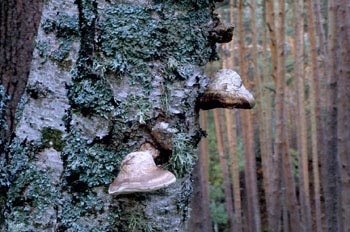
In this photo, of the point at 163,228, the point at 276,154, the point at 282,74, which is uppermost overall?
the point at 282,74

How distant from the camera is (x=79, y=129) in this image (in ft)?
1.96

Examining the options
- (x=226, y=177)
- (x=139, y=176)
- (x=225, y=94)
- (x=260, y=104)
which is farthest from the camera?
(x=226, y=177)

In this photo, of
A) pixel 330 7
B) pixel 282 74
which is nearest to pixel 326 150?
pixel 282 74

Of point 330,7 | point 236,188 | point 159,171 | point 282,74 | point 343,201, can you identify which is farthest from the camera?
point 236,188

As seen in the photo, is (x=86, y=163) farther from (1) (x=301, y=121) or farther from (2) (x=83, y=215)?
(1) (x=301, y=121)

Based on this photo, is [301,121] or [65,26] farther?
[301,121]

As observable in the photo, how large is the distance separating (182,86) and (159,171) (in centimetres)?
13

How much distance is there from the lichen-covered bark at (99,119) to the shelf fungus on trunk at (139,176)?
3cm

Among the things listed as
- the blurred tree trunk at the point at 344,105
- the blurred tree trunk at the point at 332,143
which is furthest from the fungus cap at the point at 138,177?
the blurred tree trunk at the point at 332,143

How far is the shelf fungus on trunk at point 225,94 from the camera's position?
27.0 inches

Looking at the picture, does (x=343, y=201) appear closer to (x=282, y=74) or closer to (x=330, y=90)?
(x=330, y=90)

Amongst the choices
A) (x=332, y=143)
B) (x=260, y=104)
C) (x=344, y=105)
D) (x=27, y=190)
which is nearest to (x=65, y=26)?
(x=27, y=190)

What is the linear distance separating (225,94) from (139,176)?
239 millimetres

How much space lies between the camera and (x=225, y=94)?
2.40ft
